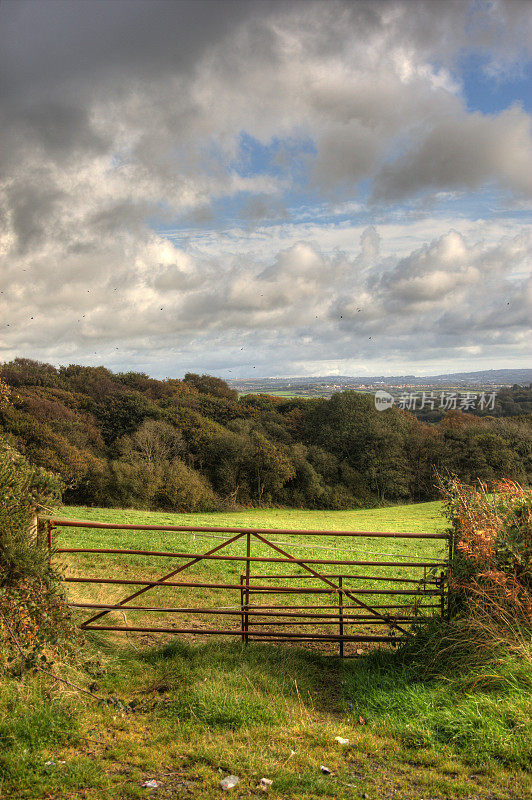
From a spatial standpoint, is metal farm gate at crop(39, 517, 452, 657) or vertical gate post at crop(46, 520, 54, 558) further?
metal farm gate at crop(39, 517, 452, 657)

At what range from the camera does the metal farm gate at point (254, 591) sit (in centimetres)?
693

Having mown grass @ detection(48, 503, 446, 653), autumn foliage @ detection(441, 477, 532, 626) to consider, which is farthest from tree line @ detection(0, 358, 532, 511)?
autumn foliage @ detection(441, 477, 532, 626)

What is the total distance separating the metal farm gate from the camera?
693 cm

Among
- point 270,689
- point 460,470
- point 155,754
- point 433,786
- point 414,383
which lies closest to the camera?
point 433,786

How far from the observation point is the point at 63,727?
5.00 m

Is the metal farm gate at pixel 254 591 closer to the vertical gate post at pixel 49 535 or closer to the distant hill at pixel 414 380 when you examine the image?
the vertical gate post at pixel 49 535

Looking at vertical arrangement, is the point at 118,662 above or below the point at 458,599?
below

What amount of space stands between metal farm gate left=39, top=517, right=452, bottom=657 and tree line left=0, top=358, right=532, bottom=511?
20.3 metres

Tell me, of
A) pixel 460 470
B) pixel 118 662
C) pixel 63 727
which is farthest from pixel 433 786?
A: pixel 460 470

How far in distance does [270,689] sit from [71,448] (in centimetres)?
3480

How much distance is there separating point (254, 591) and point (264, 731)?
9.09 feet

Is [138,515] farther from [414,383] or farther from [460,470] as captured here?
[414,383]

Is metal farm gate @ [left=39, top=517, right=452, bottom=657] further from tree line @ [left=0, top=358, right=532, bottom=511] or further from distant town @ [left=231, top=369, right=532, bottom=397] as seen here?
distant town @ [left=231, top=369, right=532, bottom=397]

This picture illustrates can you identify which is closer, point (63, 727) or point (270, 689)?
point (63, 727)
